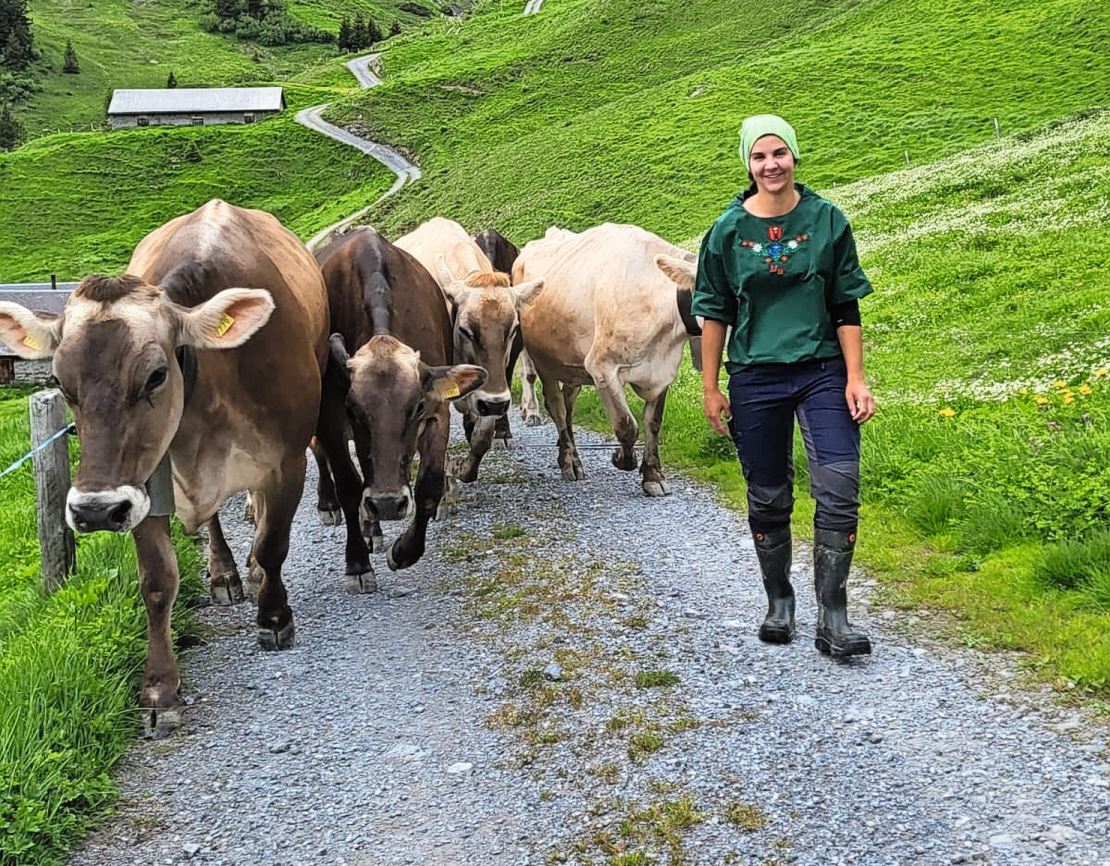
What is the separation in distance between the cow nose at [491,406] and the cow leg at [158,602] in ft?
10.9

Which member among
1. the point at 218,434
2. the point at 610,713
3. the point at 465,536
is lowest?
the point at 465,536

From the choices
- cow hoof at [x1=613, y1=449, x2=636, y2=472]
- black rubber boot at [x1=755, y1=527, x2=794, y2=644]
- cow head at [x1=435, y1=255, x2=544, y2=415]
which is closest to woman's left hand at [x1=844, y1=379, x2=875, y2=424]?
black rubber boot at [x1=755, y1=527, x2=794, y2=644]

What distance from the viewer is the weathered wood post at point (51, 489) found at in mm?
6965

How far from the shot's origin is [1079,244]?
15.2 meters

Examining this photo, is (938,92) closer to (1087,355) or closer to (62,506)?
(1087,355)

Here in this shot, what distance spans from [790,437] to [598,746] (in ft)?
6.38

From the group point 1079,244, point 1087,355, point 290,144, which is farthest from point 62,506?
point 290,144

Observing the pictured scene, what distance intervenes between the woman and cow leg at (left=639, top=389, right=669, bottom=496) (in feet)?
12.7

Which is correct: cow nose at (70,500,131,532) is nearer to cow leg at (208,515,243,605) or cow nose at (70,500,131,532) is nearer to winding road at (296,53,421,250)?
cow leg at (208,515,243,605)

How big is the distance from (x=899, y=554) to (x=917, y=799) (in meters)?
3.06

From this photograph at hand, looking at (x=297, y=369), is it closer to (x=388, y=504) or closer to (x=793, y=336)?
(x=388, y=504)

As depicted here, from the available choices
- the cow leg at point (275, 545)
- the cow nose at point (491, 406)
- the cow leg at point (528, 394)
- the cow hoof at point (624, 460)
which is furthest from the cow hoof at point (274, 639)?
the cow leg at point (528, 394)

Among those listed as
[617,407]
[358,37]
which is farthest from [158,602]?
[358,37]

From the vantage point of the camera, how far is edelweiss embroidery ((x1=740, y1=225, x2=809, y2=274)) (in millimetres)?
5473
